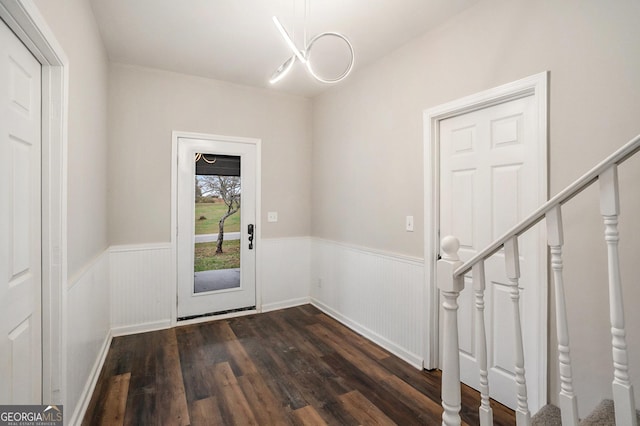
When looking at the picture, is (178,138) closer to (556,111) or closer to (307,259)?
(307,259)

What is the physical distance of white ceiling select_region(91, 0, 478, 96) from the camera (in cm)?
220

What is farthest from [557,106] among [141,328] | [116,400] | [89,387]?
[141,328]

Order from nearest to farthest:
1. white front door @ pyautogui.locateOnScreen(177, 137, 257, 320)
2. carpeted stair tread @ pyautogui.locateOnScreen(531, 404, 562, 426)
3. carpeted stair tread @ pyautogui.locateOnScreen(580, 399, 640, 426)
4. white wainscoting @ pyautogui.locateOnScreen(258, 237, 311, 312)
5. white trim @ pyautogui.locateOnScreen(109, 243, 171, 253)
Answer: carpeted stair tread @ pyautogui.locateOnScreen(580, 399, 640, 426) < carpeted stair tread @ pyautogui.locateOnScreen(531, 404, 562, 426) < white trim @ pyautogui.locateOnScreen(109, 243, 171, 253) < white front door @ pyautogui.locateOnScreen(177, 137, 257, 320) < white wainscoting @ pyautogui.locateOnScreen(258, 237, 311, 312)

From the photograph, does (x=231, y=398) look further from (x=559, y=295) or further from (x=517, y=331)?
(x=559, y=295)

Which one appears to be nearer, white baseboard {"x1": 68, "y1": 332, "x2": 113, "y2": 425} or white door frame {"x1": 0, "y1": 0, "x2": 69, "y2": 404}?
white door frame {"x1": 0, "y1": 0, "x2": 69, "y2": 404}

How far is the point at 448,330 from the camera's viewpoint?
1.42 metres

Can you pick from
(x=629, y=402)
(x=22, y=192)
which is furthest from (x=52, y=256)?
(x=629, y=402)

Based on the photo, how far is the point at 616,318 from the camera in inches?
39.8

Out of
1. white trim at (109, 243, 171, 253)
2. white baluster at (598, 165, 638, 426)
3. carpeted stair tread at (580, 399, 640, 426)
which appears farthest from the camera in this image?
white trim at (109, 243, 171, 253)

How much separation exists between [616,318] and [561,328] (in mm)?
163

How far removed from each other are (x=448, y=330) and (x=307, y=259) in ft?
9.40

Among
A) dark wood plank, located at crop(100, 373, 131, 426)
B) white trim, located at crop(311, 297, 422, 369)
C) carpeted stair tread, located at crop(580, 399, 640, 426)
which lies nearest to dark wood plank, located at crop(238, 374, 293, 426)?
dark wood plank, located at crop(100, 373, 131, 426)

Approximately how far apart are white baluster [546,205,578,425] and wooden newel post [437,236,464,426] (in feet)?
1.16

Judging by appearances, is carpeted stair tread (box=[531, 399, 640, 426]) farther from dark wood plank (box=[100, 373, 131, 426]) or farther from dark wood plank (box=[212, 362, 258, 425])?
dark wood plank (box=[100, 373, 131, 426])
